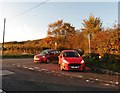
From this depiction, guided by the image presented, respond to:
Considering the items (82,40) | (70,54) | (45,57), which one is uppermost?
(82,40)

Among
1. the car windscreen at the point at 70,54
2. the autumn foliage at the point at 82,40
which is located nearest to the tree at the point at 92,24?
the autumn foliage at the point at 82,40

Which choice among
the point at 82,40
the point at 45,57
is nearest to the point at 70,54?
the point at 45,57

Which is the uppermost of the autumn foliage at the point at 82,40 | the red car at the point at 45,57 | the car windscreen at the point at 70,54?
the autumn foliage at the point at 82,40

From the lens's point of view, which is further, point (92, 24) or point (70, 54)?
point (92, 24)

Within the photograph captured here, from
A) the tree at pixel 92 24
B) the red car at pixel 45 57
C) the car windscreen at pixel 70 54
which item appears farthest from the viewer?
the tree at pixel 92 24

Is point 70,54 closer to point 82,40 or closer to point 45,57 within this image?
point 45,57

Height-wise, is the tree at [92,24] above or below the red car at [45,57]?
above

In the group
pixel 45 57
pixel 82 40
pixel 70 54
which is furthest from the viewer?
pixel 82 40

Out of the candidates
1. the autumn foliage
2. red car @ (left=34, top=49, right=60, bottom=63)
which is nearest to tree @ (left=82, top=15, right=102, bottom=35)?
the autumn foliage

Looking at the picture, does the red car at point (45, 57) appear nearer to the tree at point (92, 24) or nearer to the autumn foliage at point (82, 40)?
the autumn foliage at point (82, 40)

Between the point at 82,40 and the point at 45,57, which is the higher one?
the point at 82,40

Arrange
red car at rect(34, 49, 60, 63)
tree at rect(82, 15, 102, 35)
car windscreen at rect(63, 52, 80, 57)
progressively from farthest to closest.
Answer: tree at rect(82, 15, 102, 35) → red car at rect(34, 49, 60, 63) → car windscreen at rect(63, 52, 80, 57)

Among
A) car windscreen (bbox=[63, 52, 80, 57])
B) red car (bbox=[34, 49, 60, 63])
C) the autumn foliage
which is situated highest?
the autumn foliage

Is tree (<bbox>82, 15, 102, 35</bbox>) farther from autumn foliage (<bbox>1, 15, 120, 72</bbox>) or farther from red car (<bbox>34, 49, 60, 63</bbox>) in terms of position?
red car (<bbox>34, 49, 60, 63</bbox>)
